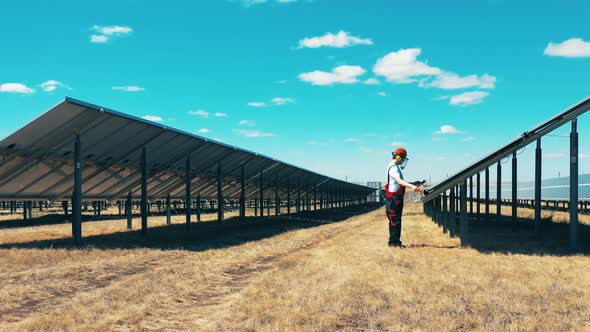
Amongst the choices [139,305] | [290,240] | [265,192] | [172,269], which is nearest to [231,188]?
[265,192]

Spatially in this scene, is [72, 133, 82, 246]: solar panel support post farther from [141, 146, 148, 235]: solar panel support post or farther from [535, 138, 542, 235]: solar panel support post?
[535, 138, 542, 235]: solar panel support post

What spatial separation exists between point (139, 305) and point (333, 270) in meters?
4.42

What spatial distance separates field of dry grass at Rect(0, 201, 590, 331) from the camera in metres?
6.96

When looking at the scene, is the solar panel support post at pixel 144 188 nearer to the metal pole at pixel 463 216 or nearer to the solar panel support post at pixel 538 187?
the metal pole at pixel 463 216

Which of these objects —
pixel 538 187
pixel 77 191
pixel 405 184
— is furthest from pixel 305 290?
pixel 538 187

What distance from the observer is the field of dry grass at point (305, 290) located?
696 cm

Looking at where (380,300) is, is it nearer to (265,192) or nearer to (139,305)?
(139,305)

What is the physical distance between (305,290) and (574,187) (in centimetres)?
1018

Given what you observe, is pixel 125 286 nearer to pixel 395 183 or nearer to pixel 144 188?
pixel 395 183

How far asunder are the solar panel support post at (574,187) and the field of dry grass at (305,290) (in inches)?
46.6

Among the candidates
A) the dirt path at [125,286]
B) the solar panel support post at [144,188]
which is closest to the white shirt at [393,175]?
the dirt path at [125,286]

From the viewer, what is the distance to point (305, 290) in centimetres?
895

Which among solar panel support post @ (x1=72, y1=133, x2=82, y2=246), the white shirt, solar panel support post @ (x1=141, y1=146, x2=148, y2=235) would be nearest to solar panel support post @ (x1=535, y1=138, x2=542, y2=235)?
the white shirt

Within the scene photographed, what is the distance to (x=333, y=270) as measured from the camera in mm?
10992
